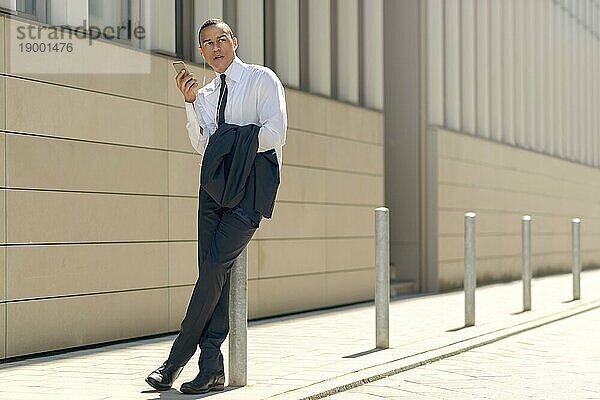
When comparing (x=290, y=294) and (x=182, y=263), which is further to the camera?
(x=290, y=294)

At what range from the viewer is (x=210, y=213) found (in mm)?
6941

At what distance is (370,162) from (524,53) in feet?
35.7

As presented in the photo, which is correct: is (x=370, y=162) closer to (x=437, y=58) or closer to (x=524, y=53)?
(x=437, y=58)

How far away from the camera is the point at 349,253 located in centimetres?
1636

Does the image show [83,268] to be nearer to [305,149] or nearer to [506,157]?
[305,149]

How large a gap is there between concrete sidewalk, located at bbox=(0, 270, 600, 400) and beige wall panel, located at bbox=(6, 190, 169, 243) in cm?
96

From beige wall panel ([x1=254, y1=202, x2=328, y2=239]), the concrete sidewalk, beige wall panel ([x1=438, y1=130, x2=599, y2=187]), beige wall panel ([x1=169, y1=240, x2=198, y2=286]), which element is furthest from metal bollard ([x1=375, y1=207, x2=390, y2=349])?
beige wall panel ([x1=438, y1=130, x2=599, y2=187])

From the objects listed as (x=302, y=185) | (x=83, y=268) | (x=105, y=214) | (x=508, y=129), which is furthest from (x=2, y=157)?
(x=508, y=129)

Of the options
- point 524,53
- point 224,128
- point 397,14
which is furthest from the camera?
point 524,53

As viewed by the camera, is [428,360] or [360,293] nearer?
[428,360]

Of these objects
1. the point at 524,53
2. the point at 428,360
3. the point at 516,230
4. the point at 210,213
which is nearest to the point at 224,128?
the point at 210,213

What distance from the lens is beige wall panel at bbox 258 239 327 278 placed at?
13756 mm

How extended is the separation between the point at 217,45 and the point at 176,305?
5217 millimetres

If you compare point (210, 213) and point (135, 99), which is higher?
point (135, 99)
